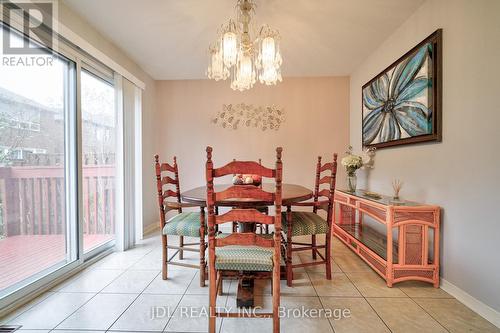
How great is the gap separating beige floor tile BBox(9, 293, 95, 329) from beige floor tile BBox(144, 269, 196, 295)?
1.48 ft

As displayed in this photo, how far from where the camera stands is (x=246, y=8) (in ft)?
6.04

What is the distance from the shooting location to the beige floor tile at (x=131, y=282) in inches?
70.7

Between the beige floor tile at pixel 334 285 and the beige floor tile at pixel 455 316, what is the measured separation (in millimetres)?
457

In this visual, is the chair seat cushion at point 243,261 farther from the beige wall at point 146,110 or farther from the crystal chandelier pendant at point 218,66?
the beige wall at point 146,110

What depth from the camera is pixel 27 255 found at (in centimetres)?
176

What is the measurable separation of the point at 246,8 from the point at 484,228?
7.77 ft

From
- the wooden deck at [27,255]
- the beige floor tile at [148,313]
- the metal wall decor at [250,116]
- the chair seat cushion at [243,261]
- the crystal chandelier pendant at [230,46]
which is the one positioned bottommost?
the beige floor tile at [148,313]

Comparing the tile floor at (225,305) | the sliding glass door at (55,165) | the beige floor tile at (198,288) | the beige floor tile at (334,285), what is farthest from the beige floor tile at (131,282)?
the beige floor tile at (334,285)

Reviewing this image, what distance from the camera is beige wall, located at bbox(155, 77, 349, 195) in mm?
3549

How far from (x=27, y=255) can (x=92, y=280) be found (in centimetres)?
52

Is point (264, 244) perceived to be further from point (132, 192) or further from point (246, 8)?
point (132, 192)

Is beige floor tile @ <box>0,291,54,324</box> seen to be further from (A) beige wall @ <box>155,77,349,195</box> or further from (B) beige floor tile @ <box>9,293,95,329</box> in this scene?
(A) beige wall @ <box>155,77,349,195</box>

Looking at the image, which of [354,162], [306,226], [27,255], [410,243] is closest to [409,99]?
[354,162]

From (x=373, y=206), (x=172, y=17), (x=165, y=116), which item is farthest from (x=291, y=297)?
(x=165, y=116)
